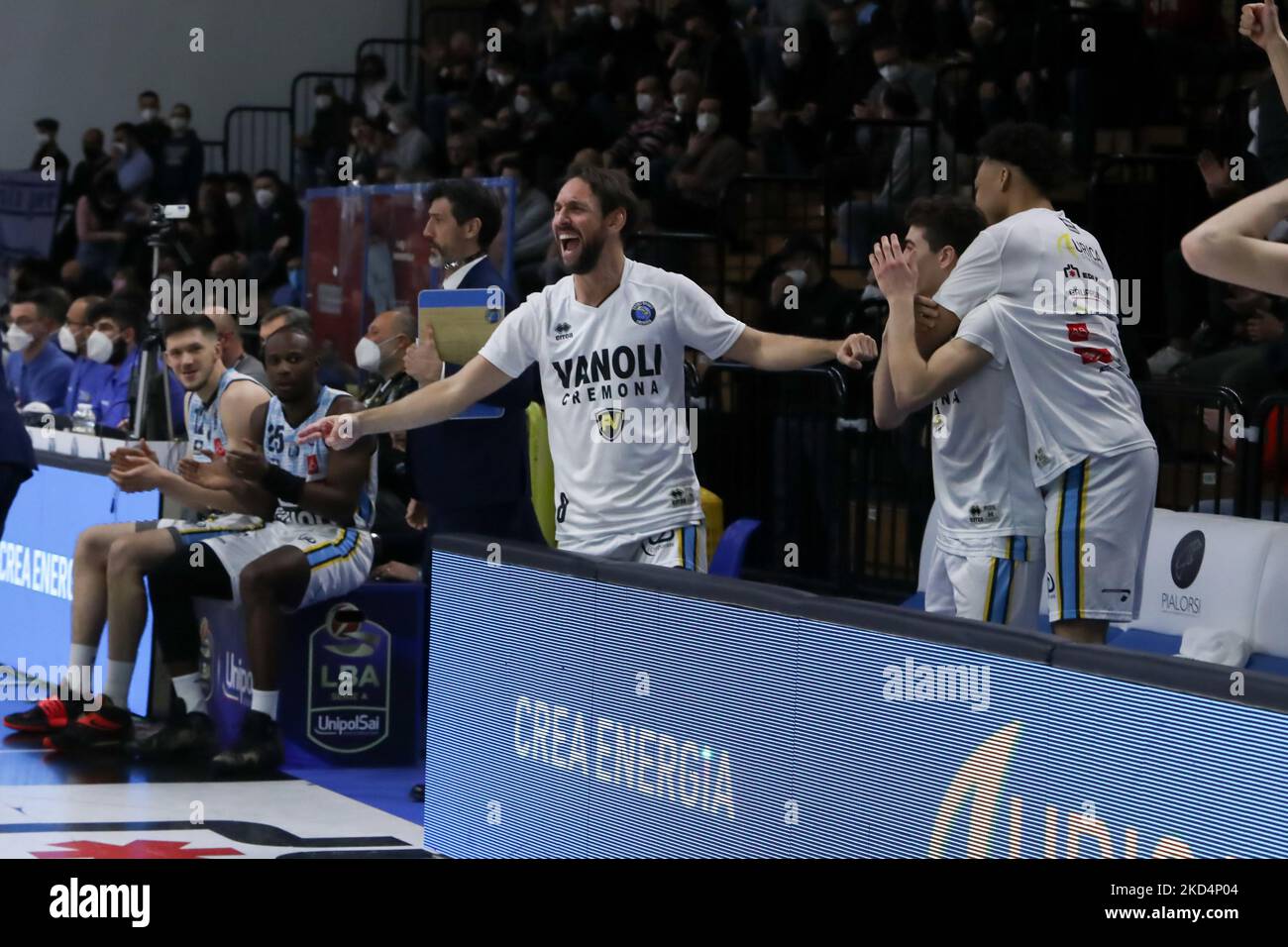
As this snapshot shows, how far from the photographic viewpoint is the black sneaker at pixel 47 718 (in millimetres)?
8719

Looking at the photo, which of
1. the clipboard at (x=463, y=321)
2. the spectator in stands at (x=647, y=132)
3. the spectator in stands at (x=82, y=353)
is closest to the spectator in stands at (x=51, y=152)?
the spectator in stands at (x=82, y=353)

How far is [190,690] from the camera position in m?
8.44

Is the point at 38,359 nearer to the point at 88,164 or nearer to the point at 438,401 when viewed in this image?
the point at 88,164

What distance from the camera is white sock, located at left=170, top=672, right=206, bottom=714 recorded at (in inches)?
332

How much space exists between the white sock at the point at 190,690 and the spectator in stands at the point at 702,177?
6.68 metres

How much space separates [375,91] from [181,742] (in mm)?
13223

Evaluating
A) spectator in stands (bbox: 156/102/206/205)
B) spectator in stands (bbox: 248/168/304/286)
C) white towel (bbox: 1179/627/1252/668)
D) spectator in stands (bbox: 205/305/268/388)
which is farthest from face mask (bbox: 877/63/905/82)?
spectator in stands (bbox: 156/102/206/205)

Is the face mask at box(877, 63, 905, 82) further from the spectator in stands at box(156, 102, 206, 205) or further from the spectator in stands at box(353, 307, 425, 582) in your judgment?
the spectator in stands at box(156, 102, 206, 205)

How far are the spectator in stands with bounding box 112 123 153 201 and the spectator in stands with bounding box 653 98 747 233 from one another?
27.1 ft

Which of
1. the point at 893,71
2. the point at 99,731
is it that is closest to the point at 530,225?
the point at 893,71

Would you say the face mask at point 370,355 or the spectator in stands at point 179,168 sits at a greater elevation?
the spectator in stands at point 179,168

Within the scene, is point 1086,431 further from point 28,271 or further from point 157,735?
point 28,271

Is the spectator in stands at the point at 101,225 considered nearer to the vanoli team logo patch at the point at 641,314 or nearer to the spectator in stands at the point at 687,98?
the spectator in stands at the point at 687,98
